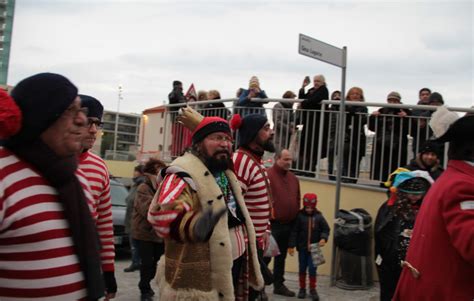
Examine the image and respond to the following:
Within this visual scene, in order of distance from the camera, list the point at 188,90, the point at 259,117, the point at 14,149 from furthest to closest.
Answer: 1. the point at 188,90
2. the point at 259,117
3. the point at 14,149

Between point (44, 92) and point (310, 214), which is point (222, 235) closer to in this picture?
point (44, 92)

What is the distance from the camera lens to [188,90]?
11266 millimetres

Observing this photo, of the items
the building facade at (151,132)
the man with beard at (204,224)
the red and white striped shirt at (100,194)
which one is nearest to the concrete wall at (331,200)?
the man with beard at (204,224)

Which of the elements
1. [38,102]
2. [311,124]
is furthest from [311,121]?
[38,102]

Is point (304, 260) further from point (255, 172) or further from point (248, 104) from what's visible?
point (248, 104)

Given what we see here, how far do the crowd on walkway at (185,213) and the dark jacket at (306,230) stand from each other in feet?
6.19

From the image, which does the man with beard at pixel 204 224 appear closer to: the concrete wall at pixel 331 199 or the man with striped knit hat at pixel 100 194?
the man with striped knit hat at pixel 100 194

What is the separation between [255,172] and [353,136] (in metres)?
3.89

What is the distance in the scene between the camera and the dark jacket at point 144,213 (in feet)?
21.1

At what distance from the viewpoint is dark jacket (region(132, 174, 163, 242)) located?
6430 mm

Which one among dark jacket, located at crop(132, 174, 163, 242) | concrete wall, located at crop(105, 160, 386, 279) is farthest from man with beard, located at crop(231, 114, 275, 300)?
concrete wall, located at crop(105, 160, 386, 279)

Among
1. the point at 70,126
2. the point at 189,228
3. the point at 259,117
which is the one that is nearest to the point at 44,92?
the point at 70,126

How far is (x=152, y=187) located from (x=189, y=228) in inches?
159

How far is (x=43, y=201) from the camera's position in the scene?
1.89 metres
